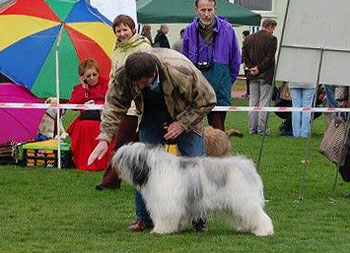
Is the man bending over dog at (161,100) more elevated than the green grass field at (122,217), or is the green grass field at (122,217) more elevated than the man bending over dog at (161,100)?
the man bending over dog at (161,100)

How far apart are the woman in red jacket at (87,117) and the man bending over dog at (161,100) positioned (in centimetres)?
398

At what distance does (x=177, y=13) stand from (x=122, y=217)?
15271mm

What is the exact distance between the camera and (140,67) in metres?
7.02

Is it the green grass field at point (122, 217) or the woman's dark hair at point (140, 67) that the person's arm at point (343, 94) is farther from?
the woman's dark hair at point (140, 67)

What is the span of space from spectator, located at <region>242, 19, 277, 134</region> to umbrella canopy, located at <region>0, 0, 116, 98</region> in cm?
504

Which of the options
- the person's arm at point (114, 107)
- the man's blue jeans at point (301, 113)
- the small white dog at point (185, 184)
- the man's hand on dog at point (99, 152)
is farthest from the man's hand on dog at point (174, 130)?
the man's blue jeans at point (301, 113)

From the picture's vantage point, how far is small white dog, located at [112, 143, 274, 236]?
23.9 feet

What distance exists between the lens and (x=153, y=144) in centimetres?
764

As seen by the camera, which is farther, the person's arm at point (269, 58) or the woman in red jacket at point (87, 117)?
the person's arm at point (269, 58)

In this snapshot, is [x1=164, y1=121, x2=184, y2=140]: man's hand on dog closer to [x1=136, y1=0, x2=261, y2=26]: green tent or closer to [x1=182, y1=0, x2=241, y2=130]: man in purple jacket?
[x1=182, y1=0, x2=241, y2=130]: man in purple jacket

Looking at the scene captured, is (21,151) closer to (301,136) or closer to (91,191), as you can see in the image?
(91,191)

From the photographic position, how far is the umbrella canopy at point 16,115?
42.4 ft

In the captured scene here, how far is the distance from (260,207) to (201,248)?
66 cm

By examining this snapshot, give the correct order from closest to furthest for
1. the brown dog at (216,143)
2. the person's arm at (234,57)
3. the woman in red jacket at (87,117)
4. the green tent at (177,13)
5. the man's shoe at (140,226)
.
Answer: the man's shoe at (140,226), the brown dog at (216,143), the person's arm at (234,57), the woman in red jacket at (87,117), the green tent at (177,13)
